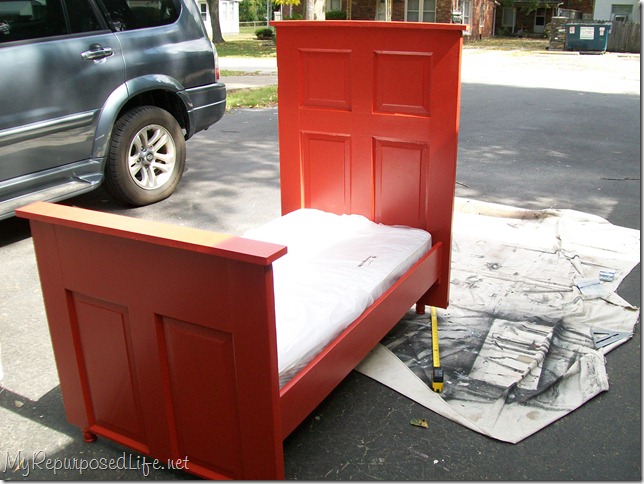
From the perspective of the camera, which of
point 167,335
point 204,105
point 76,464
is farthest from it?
point 204,105

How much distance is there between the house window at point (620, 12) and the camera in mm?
32219

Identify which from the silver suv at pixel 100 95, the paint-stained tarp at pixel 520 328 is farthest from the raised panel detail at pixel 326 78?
the silver suv at pixel 100 95

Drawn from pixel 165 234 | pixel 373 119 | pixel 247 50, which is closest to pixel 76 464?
pixel 165 234

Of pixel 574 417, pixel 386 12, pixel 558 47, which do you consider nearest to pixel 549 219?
pixel 574 417

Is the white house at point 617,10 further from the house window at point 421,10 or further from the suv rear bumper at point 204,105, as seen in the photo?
the suv rear bumper at point 204,105

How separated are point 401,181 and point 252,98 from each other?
29.1 feet

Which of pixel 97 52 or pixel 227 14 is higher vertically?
pixel 97 52

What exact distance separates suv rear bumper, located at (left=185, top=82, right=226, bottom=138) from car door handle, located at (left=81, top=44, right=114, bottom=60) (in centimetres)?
89

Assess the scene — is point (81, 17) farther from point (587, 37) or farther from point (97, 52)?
point (587, 37)

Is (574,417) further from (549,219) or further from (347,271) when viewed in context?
(549,219)

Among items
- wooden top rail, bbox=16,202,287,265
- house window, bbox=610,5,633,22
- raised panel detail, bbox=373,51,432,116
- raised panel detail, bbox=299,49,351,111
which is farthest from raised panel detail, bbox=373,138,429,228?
house window, bbox=610,5,633,22

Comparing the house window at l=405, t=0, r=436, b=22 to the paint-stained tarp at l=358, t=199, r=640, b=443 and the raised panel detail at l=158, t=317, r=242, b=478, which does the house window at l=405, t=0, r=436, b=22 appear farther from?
the raised panel detail at l=158, t=317, r=242, b=478

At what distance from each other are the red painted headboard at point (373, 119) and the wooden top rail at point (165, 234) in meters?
1.85

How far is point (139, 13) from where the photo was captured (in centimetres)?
580
